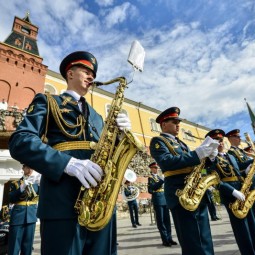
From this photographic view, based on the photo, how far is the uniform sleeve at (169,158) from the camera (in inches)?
127

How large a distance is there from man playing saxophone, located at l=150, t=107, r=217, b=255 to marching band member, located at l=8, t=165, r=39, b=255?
3932 mm

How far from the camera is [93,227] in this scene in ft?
5.93

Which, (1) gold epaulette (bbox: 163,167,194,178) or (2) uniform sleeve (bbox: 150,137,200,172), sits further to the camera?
(1) gold epaulette (bbox: 163,167,194,178)

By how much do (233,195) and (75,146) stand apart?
11.7 ft

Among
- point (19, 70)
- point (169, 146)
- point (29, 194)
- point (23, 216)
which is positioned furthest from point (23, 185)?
point (19, 70)

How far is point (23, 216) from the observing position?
227 inches

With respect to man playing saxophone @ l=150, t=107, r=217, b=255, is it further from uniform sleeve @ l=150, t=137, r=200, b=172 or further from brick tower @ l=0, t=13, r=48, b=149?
brick tower @ l=0, t=13, r=48, b=149

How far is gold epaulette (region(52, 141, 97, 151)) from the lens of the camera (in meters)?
2.08

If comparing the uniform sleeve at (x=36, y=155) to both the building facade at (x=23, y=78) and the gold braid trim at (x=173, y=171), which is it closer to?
the gold braid trim at (x=173, y=171)

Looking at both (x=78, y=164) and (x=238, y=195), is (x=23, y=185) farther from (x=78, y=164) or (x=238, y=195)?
(x=238, y=195)

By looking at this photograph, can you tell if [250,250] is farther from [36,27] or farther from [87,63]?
[36,27]

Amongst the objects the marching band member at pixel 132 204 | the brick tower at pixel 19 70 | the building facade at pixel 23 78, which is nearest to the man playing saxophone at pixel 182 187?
the marching band member at pixel 132 204

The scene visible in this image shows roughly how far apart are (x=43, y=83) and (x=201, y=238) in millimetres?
23532

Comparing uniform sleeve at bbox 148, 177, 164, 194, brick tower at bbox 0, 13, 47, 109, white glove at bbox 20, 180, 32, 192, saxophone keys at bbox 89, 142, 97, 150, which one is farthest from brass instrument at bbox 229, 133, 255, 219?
brick tower at bbox 0, 13, 47, 109
